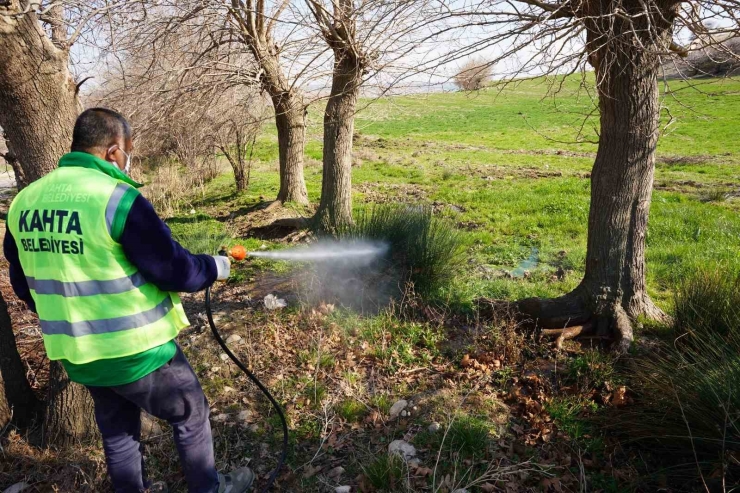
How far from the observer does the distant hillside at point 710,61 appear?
3.61 meters

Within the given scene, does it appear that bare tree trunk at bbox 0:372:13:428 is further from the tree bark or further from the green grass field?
the green grass field

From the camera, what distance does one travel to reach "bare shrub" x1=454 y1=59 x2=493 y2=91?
13.6 ft

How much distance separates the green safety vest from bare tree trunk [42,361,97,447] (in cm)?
131

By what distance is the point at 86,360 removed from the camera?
2168 millimetres

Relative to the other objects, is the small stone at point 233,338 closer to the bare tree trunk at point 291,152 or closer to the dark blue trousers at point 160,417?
the dark blue trousers at point 160,417

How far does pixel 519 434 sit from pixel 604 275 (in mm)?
1936

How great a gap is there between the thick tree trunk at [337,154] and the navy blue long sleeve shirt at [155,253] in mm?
5193

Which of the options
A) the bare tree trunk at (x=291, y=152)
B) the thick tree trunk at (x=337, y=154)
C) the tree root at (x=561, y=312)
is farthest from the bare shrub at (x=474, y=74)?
the bare tree trunk at (x=291, y=152)

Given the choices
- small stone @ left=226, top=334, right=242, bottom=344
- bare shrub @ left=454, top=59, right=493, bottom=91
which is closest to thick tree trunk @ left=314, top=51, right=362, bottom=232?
small stone @ left=226, top=334, right=242, bottom=344

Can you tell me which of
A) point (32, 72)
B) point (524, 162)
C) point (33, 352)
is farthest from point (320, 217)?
point (524, 162)

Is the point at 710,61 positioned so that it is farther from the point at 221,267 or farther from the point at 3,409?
the point at 3,409

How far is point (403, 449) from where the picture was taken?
3229 mm

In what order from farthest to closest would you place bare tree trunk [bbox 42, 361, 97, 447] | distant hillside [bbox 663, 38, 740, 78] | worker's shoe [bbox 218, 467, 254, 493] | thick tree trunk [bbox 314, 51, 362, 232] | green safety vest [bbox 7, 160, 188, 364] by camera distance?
thick tree trunk [bbox 314, 51, 362, 232]
distant hillside [bbox 663, 38, 740, 78]
bare tree trunk [bbox 42, 361, 97, 447]
worker's shoe [bbox 218, 467, 254, 493]
green safety vest [bbox 7, 160, 188, 364]

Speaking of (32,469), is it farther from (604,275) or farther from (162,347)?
(604,275)
